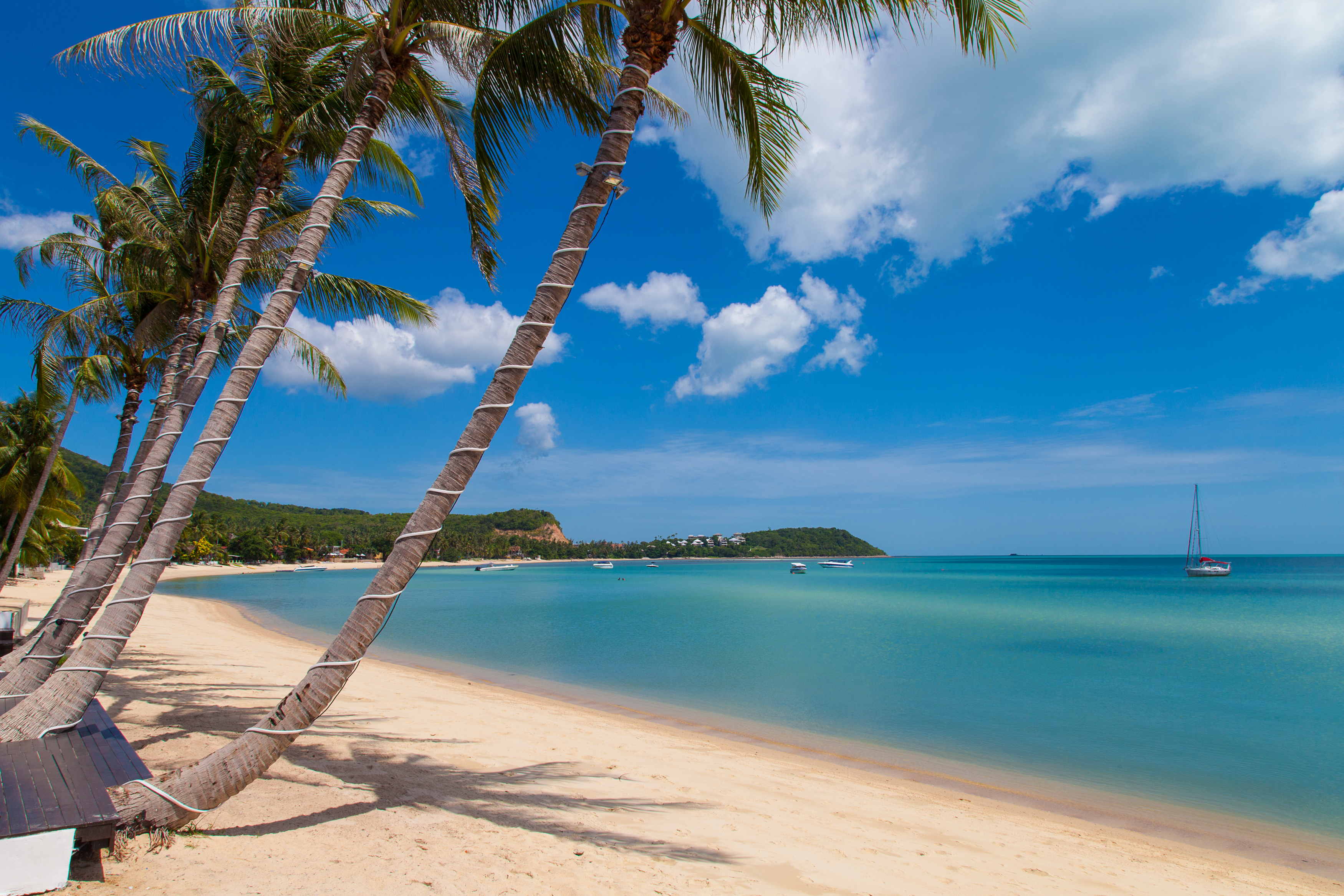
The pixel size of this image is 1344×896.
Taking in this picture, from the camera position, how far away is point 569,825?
15.5ft

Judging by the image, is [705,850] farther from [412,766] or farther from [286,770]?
[286,770]

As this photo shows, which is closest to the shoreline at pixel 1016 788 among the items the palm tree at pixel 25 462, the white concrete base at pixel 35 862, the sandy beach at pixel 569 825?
the sandy beach at pixel 569 825

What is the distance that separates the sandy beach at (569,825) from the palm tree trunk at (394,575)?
243mm

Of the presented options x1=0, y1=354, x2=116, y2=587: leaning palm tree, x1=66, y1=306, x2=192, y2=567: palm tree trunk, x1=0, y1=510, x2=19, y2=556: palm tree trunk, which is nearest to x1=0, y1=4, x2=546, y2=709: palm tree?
x1=66, y1=306, x2=192, y2=567: palm tree trunk

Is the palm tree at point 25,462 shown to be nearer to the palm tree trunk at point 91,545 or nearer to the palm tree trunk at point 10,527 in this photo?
the palm tree trunk at point 10,527

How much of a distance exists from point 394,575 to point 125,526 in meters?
3.23

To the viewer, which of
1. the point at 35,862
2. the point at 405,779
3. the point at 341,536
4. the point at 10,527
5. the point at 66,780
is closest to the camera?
the point at 35,862

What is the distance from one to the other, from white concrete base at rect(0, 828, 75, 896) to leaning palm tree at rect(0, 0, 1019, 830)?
1.84 ft

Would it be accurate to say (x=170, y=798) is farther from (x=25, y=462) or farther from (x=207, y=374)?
(x=25, y=462)

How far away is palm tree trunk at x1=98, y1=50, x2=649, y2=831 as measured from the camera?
11.6 feet

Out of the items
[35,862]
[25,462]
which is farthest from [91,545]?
[25,462]

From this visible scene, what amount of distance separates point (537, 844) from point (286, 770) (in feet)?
7.85

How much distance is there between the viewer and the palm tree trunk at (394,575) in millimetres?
3533

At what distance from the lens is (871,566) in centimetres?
14900
